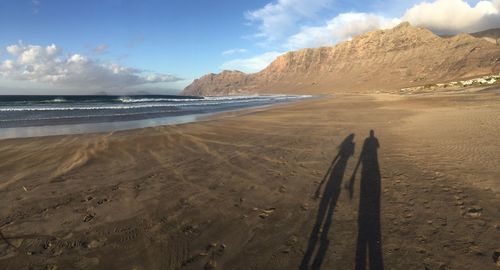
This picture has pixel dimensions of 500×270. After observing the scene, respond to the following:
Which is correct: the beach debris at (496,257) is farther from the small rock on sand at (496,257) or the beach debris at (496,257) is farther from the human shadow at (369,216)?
the human shadow at (369,216)

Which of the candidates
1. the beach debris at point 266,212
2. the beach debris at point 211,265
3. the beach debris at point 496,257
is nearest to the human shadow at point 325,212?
the beach debris at point 266,212

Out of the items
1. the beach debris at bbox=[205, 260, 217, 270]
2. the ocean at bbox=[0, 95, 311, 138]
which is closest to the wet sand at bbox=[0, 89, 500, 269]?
the beach debris at bbox=[205, 260, 217, 270]

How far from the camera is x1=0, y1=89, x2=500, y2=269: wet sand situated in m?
4.38

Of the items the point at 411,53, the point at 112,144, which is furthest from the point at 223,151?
the point at 411,53

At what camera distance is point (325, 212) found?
5.69 metres

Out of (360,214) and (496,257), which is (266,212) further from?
(496,257)

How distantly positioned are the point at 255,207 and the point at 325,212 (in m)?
1.29

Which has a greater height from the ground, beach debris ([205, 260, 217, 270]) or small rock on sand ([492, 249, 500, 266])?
small rock on sand ([492, 249, 500, 266])

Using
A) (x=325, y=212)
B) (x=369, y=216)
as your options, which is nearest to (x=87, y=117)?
(x=325, y=212)

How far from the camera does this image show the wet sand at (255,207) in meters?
4.38

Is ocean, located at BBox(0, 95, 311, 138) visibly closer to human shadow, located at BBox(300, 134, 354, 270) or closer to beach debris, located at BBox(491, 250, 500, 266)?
human shadow, located at BBox(300, 134, 354, 270)

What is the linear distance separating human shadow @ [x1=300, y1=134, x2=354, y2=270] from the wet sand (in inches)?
1.0

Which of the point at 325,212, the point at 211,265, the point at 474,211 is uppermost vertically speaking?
the point at 474,211

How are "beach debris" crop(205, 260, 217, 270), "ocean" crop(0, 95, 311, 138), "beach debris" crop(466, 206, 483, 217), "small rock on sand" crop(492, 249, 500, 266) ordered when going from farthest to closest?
"ocean" crop(0, 95, 311, 138)
"beach debris" crop(466, 206, 483, 217)
"beach debris" crop(205, 260, 217, 270)
"small rock on sand" crop(492, 249, 500, 266)
